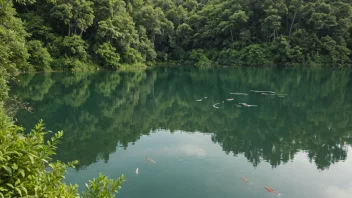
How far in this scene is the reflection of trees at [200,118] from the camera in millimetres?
9609

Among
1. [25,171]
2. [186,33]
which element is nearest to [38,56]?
[186,33]

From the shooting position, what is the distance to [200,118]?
14.0 meters

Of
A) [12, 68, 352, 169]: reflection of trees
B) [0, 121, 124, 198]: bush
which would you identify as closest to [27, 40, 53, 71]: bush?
[12, 68, 352, 169]: reflection of trees

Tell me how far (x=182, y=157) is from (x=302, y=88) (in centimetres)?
1796

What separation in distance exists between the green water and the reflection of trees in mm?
44

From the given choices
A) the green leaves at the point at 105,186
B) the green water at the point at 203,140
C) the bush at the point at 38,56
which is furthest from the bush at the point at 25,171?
the bush at the point at 38,56

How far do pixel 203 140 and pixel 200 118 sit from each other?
→ 3.40m

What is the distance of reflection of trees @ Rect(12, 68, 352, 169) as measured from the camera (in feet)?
31.5

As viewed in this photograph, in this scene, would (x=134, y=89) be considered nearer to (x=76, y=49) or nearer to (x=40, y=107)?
(x=40, y=107)

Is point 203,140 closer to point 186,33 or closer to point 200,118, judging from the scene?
point 200,118

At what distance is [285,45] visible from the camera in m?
45.8

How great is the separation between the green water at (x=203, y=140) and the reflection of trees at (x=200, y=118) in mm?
44

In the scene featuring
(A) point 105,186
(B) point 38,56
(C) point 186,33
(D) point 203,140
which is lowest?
(D) point 203,140

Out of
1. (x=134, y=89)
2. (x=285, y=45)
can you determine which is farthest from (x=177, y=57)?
(x=134, y=89)
